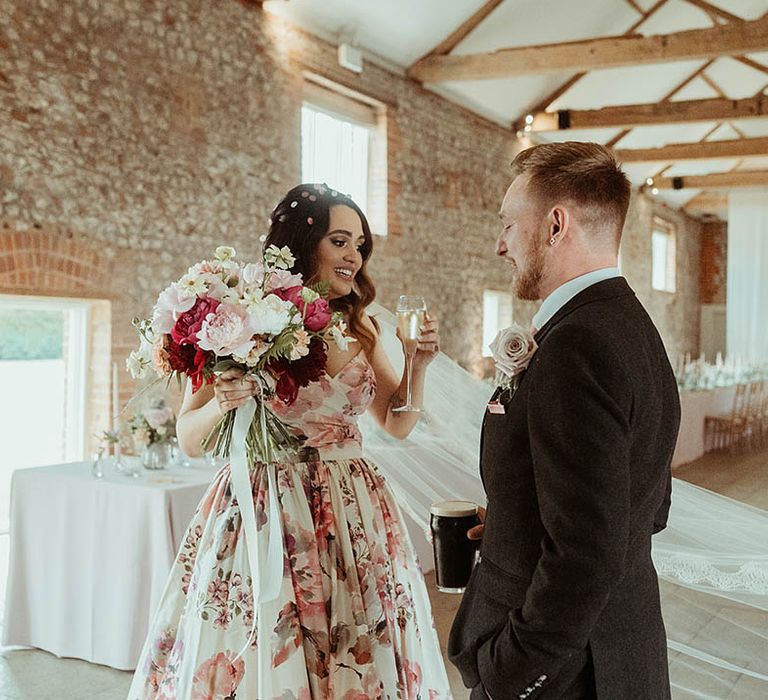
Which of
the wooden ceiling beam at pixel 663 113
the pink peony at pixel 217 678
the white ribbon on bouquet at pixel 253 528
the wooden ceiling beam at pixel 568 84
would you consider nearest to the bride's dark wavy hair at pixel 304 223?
the white ribbon on bouquet at pixel 253 528

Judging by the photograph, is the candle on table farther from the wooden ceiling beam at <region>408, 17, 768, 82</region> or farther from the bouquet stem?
the wooden ceiling beam at <region>408, 17, 768, 82</region>

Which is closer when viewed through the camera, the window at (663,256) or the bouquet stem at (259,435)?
the bouquet stem at (259,435)

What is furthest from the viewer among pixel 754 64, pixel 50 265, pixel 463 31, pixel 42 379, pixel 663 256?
pixel 663 256

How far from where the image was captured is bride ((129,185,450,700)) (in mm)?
1979

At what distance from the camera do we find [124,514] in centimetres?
357

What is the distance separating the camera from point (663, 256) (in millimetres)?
17844

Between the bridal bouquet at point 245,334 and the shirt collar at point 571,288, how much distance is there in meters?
0.63

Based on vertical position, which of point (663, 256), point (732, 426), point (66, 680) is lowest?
point (66, 680)

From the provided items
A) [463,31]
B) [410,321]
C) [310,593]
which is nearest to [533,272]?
[410,321]

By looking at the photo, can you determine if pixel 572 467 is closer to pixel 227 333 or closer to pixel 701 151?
pixel 227 333

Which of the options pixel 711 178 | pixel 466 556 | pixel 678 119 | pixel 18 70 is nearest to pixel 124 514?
pixel 466 556

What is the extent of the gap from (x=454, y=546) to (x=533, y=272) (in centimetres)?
62

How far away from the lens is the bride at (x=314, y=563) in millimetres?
1979

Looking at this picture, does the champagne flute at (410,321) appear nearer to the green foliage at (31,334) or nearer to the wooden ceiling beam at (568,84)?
the green foliage at (31,334)
